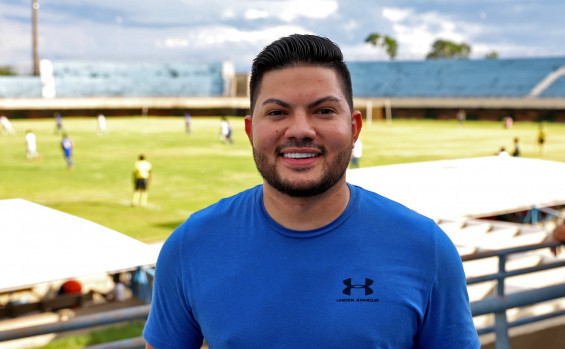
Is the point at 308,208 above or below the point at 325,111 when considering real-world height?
below

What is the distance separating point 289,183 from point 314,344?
0.47 meters

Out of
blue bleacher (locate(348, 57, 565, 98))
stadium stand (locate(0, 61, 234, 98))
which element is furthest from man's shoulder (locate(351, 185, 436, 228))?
stadium stand (locate(0, 61, 234, 98))

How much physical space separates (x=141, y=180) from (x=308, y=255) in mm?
16305

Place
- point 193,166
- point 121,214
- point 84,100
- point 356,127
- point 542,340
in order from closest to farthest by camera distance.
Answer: point 356,127 < point 542,340 < point 121,214 < point 193,166 < point 84,100

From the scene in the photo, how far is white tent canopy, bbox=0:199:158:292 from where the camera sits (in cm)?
658

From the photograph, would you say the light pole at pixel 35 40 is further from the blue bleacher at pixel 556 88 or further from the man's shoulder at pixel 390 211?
the man's shoulder at pixel 390 211

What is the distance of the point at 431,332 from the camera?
180 cm

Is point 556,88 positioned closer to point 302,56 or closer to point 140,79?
point 140,79

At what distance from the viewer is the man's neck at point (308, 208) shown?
181cm

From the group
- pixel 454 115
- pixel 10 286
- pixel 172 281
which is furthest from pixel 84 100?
pixel 172 281

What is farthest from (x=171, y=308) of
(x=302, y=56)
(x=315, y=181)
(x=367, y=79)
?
(x=367, y=79)

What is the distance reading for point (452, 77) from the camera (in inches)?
2788

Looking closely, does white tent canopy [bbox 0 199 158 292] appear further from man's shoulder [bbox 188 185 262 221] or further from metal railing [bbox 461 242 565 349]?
man's shoulder [bbox 188 185 262 221]

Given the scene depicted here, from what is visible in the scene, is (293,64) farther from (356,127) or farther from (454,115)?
(454,115)
